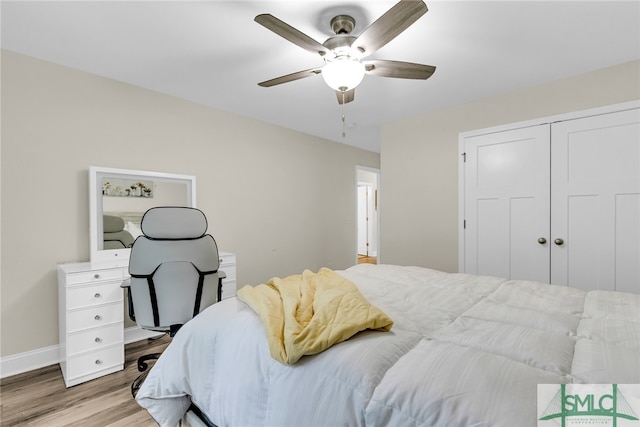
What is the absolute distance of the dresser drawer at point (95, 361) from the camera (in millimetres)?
2148

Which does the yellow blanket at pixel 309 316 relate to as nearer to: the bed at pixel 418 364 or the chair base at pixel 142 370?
the bed at pixel 418 364

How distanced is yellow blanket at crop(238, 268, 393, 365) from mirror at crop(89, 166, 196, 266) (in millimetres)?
1786

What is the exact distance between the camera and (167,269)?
2.00 metres

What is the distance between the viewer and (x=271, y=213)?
4074mm

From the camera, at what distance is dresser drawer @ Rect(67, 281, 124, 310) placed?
2180 mm

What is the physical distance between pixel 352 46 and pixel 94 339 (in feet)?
8.73

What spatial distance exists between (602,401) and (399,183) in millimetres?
3276

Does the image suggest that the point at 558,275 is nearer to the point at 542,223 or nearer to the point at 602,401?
the point at 542,223

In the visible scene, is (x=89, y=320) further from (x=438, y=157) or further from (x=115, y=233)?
(x=438, y=157)

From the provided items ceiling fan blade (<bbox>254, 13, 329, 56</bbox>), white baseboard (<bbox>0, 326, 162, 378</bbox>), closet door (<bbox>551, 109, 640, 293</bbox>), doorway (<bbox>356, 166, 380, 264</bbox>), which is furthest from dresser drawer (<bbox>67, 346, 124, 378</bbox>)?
doorway (<bbox>356, 166, 380, 264</bbox>)

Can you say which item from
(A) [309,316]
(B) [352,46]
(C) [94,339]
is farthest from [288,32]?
(C) [94,339]

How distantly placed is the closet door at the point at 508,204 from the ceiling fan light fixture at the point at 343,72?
2026 millimetres

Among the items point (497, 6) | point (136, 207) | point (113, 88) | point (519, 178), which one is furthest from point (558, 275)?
point (113, 88)

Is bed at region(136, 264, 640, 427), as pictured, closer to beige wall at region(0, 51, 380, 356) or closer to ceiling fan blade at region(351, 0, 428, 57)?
ceiling fan blade at region(351, 0, 428, 57)
